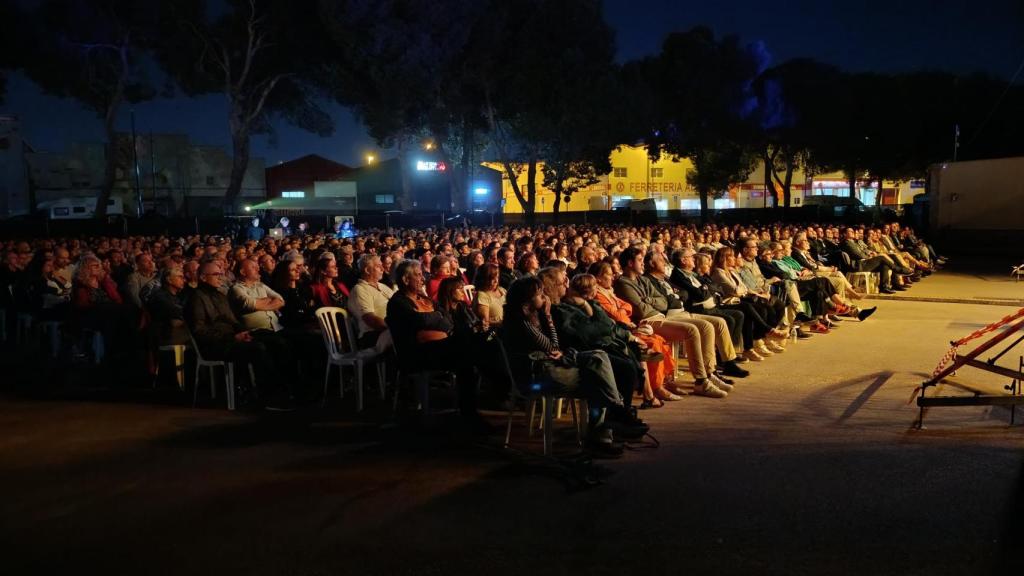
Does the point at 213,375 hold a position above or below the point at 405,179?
below

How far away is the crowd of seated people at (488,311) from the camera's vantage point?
17.0 ft

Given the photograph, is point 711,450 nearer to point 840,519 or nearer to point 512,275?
point 840,519

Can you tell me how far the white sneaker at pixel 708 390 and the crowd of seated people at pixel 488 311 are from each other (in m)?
0.01

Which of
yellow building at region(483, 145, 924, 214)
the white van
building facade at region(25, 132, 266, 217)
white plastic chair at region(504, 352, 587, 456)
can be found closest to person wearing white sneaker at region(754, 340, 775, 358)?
white plastic chair at region(504, 352, 587, 456)

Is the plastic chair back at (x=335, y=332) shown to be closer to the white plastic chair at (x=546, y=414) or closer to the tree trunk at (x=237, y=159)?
the white plastic chair at (x=546, y=414)

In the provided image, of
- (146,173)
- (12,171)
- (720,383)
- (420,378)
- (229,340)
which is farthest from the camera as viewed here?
(146,173)

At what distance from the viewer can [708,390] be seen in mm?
6230

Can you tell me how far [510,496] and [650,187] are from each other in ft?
163

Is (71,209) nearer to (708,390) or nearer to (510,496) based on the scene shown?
(708,390)

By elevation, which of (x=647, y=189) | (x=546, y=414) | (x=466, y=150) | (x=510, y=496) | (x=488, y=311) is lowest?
(x=510, y=496)

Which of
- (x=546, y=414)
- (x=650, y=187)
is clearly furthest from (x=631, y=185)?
(x=546, y=414)

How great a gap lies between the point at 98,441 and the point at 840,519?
189 inches

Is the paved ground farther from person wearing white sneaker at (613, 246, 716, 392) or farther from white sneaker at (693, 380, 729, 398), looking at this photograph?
person wearing white sneaker at (613, 246, 716, 392)

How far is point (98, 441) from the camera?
5289 mm
